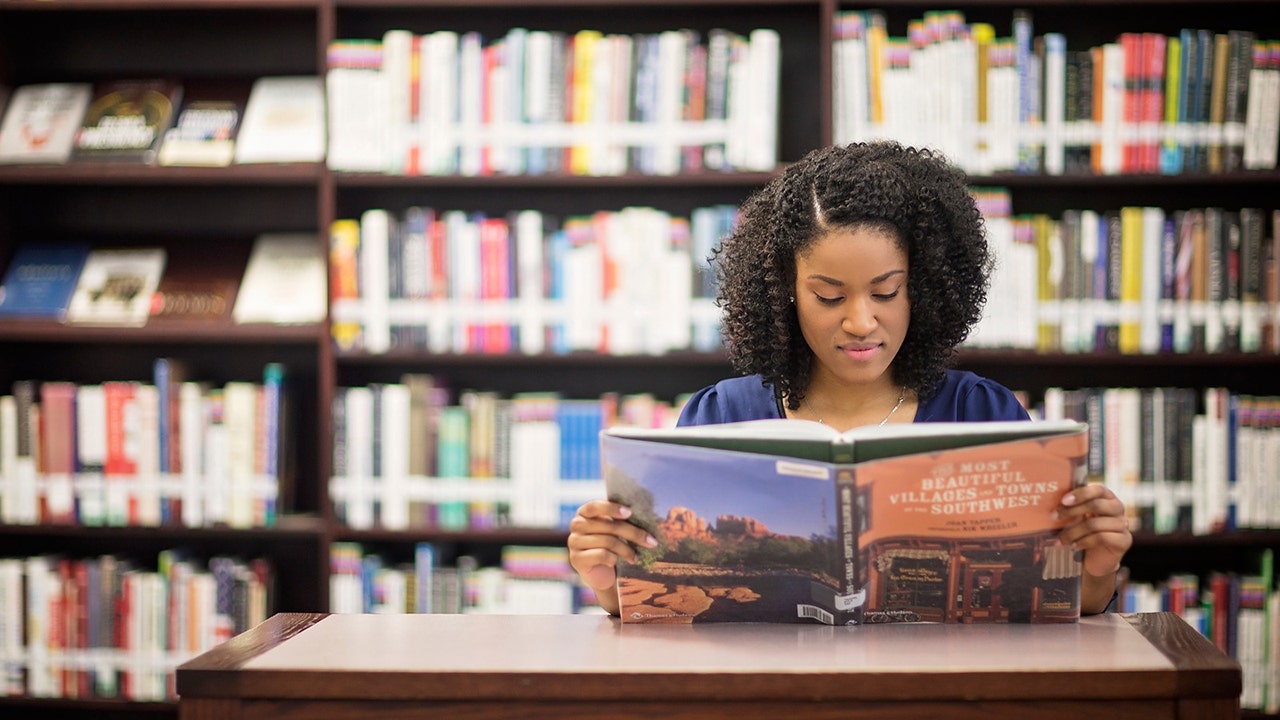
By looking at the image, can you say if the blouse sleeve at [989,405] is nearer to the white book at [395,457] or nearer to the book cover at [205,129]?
the white book at [395,457]

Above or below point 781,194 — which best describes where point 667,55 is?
above

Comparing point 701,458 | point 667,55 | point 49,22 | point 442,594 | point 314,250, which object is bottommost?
point 442,594

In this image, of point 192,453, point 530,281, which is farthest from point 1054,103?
point 192,453

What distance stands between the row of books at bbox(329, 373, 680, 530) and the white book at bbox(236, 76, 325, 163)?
578 mm

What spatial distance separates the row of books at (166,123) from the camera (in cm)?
244

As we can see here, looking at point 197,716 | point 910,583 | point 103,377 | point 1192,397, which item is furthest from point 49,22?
point 1192,397

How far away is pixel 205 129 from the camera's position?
8.10ft

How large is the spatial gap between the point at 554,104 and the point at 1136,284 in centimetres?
128

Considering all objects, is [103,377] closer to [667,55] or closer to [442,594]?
[442,594]

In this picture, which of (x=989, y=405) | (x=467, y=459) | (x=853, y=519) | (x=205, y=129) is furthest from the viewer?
(x=205, y=129)

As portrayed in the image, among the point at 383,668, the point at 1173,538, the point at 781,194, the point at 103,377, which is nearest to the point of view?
the point at 383,668

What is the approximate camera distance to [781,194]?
4.55 ft

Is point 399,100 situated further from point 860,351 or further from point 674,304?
point 860,351

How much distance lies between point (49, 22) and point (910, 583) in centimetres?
254
